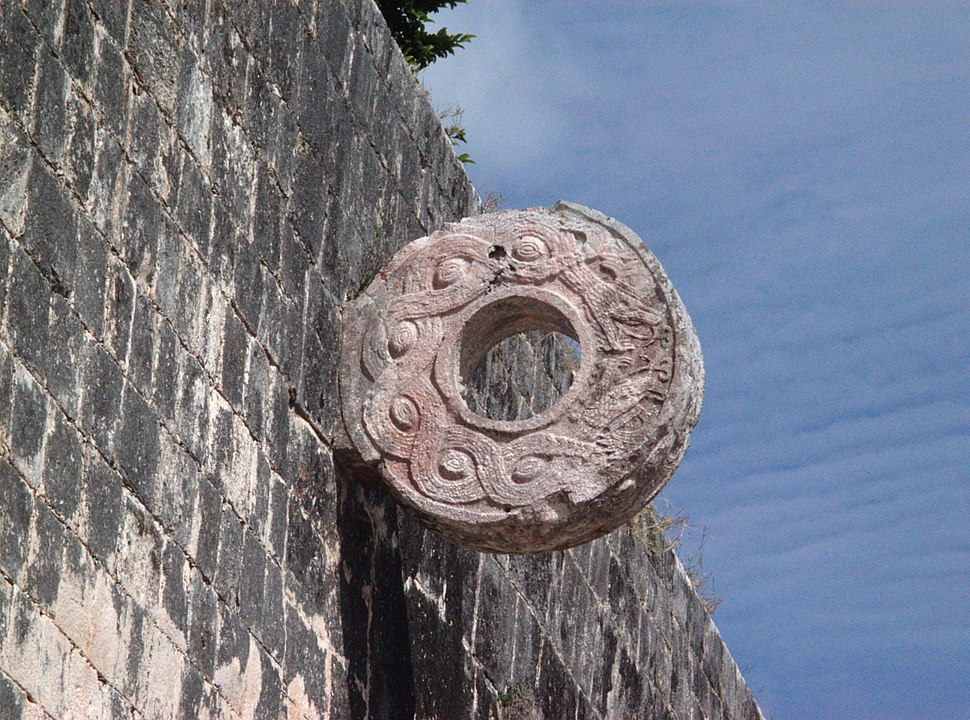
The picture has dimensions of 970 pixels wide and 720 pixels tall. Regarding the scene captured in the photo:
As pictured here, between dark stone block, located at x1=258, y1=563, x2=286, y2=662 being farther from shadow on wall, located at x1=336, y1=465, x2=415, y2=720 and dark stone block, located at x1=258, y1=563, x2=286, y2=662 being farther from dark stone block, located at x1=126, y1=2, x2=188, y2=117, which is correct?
dark stone block, located at x1=126, y1=2, x2=188, y2=117

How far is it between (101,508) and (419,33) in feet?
29.4

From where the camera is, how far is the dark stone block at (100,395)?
4.38 m

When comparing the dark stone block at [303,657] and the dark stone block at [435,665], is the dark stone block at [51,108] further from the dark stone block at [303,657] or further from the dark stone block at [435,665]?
the dark stone block at [435,665]

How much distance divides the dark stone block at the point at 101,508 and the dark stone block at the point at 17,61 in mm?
917

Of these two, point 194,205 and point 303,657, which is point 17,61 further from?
point 303,657

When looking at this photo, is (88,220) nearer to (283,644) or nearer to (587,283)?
(283,644)

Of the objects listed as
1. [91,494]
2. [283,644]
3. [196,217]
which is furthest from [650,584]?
[91,494]

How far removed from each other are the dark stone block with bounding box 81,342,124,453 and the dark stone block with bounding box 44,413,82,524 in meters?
0.09

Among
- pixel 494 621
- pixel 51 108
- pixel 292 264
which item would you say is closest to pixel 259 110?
pixel 292 264

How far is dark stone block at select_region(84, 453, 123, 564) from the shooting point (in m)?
4.33

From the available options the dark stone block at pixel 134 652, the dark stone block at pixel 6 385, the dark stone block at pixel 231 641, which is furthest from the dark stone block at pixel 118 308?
the dark stone block at pixel 231 641

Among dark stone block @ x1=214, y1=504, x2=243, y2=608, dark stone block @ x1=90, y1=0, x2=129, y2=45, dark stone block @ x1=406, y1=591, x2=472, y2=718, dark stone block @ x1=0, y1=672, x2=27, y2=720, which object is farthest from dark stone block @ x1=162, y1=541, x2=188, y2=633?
dark stone block @ x1=406, y1=591, x2=472, y2=718

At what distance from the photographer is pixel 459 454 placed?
6.01 metres

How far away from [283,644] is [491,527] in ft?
2.91
